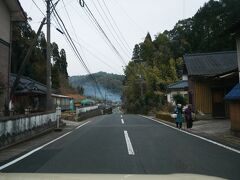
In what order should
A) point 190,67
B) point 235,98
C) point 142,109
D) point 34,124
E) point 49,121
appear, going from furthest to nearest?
1. point 142,109
2. point 190,67
3. point 49,121
4. point 34,124
5. point 235,98

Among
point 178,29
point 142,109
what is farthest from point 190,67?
point 178,29

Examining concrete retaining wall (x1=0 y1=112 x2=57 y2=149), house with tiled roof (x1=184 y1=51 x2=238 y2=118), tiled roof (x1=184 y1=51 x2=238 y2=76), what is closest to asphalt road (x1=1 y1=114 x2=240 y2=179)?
concrete retaining wall (x1=0 y1=112 x2=57 y2=149)

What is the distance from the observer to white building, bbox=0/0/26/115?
19688mm

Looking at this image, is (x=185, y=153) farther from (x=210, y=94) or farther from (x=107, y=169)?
(x=210, y=94)

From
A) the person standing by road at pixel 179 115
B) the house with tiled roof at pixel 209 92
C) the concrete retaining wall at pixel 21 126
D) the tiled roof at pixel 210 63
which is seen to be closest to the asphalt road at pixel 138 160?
the concrete retaining wall at pixel 21 126

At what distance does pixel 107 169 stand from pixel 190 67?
1010 inches

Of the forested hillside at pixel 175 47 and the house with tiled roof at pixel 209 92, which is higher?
the forested hillside at pixel 175 47

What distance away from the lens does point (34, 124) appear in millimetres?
18438

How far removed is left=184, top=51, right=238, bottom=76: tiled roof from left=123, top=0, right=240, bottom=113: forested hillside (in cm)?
1708

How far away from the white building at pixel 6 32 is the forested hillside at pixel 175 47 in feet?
110

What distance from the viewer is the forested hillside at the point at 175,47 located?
186ft

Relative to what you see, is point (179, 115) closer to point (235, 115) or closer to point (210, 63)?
point (235, 115)

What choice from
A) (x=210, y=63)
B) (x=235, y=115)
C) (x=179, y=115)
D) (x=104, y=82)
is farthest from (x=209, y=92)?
(x=104, y=82)

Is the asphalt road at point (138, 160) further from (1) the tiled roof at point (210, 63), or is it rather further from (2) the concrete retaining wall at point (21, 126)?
(1) the tiled roof at point (210, 63)
